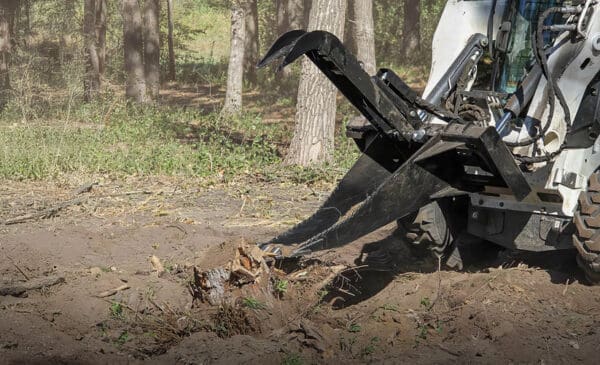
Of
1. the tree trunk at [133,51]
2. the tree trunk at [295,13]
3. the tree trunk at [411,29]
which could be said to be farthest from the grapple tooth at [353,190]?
the tree trunk at [411,29]

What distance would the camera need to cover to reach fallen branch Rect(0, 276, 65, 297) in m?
6.18

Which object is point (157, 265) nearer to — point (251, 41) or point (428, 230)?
point (428, 230)

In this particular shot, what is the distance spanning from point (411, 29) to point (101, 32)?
9.07 meters

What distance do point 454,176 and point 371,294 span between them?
4.56 feet

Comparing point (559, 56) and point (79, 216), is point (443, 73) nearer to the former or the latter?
point (559, 56)

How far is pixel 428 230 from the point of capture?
21.5 feet

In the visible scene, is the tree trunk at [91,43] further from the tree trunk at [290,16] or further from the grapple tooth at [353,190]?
the grapple tooth at [353,190]

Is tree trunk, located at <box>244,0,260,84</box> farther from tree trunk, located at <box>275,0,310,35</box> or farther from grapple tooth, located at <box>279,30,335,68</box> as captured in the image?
grapple tooth, located at <box>279,30,335,68</box>

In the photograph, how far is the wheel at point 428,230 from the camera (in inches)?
257

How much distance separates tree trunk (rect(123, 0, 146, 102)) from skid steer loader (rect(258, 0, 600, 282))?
13.7 meters

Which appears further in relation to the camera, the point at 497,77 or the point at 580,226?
the point at 497,77

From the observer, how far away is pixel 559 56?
6.02 m

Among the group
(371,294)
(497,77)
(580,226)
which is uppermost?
(497,77)

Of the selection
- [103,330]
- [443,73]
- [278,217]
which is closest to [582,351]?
[443,73]
